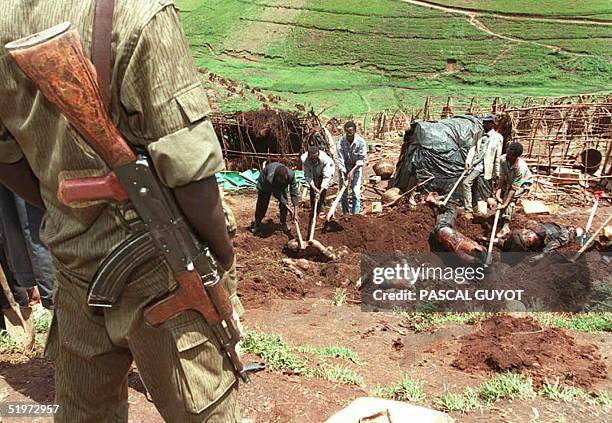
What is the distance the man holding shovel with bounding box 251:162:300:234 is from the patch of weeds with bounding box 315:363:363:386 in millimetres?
4374

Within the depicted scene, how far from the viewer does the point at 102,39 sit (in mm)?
1343

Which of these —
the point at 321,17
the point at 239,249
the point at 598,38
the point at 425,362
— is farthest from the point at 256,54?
the point at 425,362

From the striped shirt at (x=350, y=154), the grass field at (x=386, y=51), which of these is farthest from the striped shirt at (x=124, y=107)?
the grass field at (x=386, y=51)

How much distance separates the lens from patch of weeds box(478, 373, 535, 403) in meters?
3.84

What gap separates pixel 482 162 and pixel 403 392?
579 centimetres

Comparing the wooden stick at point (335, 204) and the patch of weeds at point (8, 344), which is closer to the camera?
the patch of weeds at point (8, 344)

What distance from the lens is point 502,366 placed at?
4.65m

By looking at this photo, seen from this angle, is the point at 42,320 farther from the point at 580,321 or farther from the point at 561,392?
the point at 580,321

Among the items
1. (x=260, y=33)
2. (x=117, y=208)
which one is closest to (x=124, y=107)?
(x=117, y=208)

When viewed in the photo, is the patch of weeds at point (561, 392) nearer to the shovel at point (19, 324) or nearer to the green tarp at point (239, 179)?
the shovel at point (19, 324)

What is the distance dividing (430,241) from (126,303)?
22.8ft

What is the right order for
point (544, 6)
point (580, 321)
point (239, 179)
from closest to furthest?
point (580, 321) → point (239, 179) → point (544, 6)

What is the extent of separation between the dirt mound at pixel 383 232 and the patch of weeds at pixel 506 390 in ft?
13.4

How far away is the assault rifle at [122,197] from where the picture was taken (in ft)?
4.34
